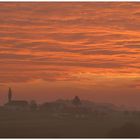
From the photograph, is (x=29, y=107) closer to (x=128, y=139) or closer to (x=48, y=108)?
(x=48, y=108)

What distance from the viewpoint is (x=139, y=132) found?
45844mm

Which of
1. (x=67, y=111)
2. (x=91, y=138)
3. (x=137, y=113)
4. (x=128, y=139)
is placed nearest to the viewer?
(x=128, y=139)

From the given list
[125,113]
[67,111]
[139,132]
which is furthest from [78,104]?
[139,132]

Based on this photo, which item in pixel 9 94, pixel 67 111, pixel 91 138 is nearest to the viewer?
pixel 91 138

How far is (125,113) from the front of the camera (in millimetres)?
110688

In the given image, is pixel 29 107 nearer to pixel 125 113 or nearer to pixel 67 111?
pixel 67 111

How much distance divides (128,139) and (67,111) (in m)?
76.2

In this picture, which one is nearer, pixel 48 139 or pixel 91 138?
pixel 48 139

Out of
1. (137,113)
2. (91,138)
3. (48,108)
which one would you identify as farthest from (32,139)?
(48,108)

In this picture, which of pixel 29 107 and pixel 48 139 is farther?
pixel 29 107

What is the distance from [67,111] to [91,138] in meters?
71.6

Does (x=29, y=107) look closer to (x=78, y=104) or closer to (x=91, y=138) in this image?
(x=78, y=104)

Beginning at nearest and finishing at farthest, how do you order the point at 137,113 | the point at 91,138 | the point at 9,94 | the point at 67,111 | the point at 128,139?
the point at 128,139
the point at 91,138
the point at 137,113
the point at 67,111
the point at 9,94

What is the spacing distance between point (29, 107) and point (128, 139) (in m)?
83.9
